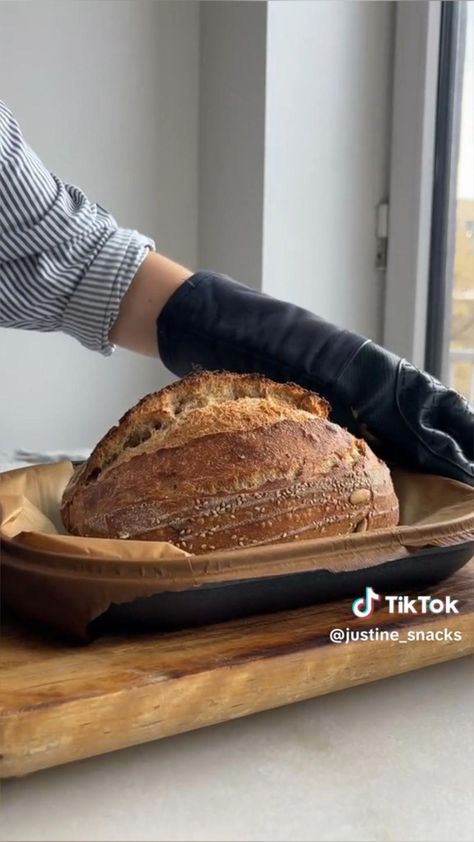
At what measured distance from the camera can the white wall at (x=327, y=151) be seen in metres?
1.44

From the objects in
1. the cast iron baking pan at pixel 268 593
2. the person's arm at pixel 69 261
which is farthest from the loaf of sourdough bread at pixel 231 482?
the person's arm at pixel 69 261

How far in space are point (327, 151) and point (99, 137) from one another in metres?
0.38

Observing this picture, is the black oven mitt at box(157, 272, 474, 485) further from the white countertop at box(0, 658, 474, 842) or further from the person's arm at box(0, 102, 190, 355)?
the white countertop at box(0, 658, 474, 842)

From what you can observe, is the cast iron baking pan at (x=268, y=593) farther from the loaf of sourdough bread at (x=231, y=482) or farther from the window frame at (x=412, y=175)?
the window frame at (x=412, y=175)

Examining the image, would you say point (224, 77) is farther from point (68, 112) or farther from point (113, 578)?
point (113, 578)

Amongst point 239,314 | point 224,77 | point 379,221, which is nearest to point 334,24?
point 224,77

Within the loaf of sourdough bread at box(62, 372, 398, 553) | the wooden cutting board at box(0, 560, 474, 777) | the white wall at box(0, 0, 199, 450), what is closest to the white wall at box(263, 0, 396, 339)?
the white wall at box(0, 0, 199, 450)

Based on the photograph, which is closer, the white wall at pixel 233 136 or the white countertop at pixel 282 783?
the white countertop at pixel 282 783

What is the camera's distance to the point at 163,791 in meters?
0.44

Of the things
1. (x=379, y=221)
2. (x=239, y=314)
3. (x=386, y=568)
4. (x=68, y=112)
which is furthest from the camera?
(x=379, y=221)

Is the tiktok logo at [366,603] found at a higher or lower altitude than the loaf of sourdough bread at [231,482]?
lower

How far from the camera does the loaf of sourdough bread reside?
542 millimetres

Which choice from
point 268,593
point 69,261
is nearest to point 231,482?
point 268,593

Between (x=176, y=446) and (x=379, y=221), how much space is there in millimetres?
1097
